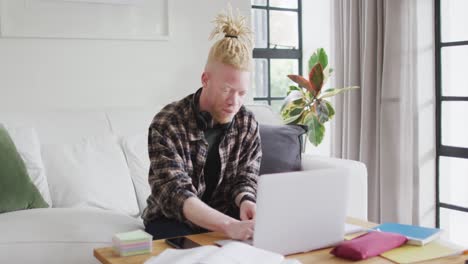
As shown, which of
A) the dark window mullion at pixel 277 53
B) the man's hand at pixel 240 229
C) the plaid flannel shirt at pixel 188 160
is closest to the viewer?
the man's hand at pixel 240 229

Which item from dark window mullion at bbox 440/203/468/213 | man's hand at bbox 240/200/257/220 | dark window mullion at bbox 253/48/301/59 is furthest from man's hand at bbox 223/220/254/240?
dark window mullion at bbox 253/48/301/59

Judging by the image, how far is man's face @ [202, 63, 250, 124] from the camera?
190 centimetres

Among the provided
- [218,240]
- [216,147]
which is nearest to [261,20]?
[216,147]

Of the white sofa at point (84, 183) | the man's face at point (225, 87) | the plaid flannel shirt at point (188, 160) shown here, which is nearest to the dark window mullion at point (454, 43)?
the white sofa at point (84, 183)

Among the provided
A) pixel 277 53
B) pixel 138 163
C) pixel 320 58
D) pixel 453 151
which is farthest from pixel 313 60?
pixel 138 163

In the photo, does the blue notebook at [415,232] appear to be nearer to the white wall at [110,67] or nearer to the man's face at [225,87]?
the man's face at [225,87]

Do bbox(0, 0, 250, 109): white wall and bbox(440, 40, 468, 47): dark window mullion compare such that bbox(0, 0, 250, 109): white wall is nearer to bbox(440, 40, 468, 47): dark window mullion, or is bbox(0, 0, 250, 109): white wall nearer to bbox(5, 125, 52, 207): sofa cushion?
bbox(5, 125, 52, 207): sofa cushion

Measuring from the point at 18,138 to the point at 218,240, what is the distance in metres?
1.25

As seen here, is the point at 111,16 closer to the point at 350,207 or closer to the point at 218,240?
the point at 350,207

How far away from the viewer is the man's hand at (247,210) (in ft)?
6.06

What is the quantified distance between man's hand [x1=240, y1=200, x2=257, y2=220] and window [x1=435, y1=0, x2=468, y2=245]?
198 centimetres

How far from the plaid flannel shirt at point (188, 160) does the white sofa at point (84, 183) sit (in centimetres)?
29

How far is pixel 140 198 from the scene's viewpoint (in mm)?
2703

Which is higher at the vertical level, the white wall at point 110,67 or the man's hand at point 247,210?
the white wall at point 110,67
